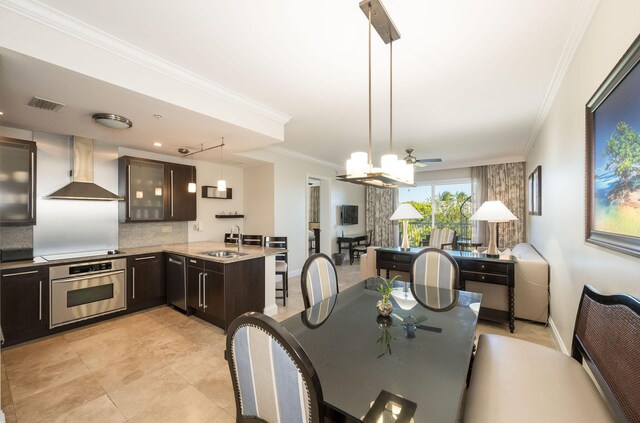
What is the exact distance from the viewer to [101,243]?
12.0 ft

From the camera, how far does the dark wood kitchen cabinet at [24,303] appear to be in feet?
8.58

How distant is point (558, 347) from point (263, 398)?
310 cm

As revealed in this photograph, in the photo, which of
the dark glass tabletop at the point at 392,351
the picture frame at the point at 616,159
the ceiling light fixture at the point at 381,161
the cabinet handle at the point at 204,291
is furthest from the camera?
the cabinet handle at the point at 204,291

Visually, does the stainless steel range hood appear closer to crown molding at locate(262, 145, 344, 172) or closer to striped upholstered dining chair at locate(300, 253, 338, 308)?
crown molding at locate(262, 145, 344, 172)

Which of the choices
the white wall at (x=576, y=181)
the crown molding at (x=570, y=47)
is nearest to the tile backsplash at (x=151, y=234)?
the white wall at (x=576, y=181)

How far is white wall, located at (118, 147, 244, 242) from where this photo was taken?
4715 millimetres

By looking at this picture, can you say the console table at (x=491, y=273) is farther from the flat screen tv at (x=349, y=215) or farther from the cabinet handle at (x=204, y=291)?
the flat screen tv at (x=349, y=215)

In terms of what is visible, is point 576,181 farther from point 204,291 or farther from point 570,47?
point 204,291

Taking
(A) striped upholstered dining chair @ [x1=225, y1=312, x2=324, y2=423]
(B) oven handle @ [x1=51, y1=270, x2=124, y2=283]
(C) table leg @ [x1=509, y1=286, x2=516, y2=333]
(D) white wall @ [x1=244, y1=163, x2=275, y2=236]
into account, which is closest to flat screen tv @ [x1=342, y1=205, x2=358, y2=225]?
(D) white wall @ [x1=244, y1=163, x2=275, y2=236]

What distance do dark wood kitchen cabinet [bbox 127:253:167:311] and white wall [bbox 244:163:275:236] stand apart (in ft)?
6.30

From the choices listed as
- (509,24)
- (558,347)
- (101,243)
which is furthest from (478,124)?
(101,243)

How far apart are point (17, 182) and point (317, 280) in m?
3.48

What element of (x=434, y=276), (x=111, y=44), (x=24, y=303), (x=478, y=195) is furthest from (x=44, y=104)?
(x=478, y=195)

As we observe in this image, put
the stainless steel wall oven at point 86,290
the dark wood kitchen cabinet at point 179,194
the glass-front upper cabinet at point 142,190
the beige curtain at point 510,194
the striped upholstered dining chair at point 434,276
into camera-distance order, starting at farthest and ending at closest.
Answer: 1. the beige curtain at point 510,194
2. the dark wood kitchen cabinet at point 179,194
3. the glass-front upper cabinet at point 142,190
4. the stainless steel wall oven at point 86,290
5. the striped upholstered dining chair at point 434,276
